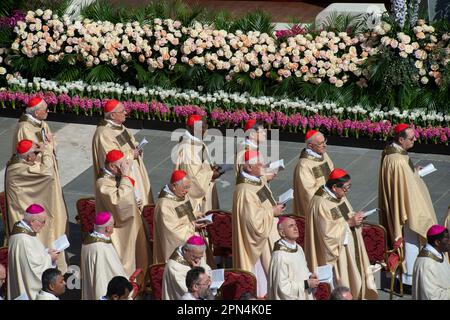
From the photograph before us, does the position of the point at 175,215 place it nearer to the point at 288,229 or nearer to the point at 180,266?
the point at 180,266

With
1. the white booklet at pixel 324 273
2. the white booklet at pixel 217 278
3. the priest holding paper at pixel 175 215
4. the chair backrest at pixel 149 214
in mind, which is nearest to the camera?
the white booklet at pixel 217 278

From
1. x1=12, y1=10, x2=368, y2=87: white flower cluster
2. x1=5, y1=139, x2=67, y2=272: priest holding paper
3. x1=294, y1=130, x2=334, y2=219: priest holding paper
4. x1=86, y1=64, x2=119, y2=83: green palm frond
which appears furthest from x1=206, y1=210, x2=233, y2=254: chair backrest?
x1=86, y1=64, x2=119, y2=83: green palm frond

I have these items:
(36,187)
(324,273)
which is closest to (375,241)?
(324,273)

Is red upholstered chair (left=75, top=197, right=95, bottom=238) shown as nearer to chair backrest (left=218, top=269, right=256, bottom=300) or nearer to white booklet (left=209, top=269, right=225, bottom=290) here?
chair backrest (left=218, top=269, right=256, bottom=300)

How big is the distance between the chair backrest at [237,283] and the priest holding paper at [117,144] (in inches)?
142

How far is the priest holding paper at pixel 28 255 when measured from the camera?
1370 centimetres

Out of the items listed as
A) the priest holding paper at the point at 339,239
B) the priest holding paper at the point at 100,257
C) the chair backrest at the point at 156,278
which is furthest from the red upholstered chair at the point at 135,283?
the priest holding paper at the point at 339,239

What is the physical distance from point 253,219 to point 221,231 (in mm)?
934

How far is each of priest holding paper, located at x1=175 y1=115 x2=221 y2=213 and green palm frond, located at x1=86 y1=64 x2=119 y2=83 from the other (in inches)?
239

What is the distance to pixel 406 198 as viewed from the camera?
1543cm

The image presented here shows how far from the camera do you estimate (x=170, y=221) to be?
1427 centimetres

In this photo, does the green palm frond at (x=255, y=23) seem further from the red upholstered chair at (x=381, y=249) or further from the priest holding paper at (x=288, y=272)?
the priest holding paper at (x=288, y=272)

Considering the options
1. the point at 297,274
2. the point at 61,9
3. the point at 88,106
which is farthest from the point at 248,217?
the point at 61,9

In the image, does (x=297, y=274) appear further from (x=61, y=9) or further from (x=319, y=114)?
(x=61, y=9)
